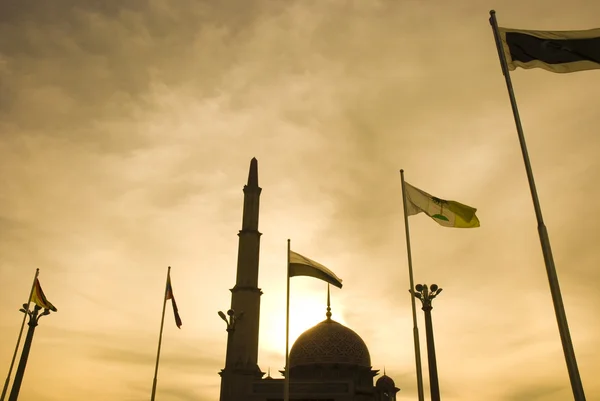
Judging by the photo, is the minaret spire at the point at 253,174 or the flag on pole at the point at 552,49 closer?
the flag on pole at the point at 552,49

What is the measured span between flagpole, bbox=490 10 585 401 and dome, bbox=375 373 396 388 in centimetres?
3506

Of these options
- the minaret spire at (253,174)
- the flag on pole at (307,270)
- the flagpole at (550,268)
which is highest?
the minaret spire at (253,174)

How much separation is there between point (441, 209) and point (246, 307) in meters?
25.9

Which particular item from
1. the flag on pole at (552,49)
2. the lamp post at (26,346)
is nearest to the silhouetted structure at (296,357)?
the lamp post at (26,346)

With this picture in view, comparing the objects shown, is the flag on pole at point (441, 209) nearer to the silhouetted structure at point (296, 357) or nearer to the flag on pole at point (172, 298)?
the flag on pole at point (172, 298)

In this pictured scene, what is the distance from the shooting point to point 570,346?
10086 millimetres

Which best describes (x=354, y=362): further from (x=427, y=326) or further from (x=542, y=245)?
(x=542, y=245)

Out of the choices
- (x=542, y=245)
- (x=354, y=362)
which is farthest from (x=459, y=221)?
(x=354, y=362)

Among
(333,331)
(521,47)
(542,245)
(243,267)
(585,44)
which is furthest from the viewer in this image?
(333,331)

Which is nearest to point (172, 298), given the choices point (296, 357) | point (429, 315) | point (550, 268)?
point (429, 315)

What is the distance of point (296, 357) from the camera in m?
44.8

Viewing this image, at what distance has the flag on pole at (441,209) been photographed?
54.9ft

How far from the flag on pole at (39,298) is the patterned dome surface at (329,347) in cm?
2189

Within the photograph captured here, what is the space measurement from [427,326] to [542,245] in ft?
42.1
